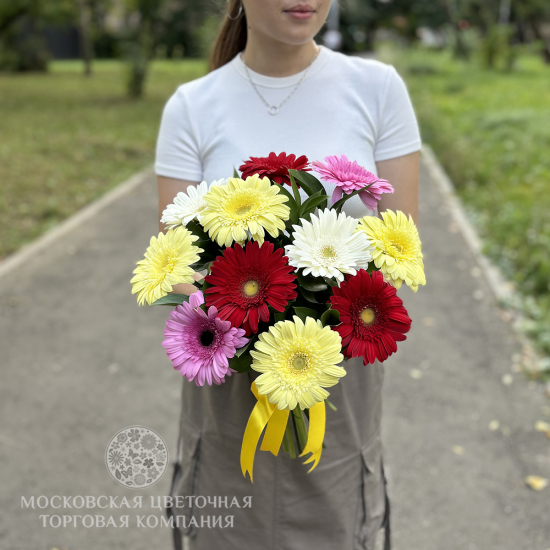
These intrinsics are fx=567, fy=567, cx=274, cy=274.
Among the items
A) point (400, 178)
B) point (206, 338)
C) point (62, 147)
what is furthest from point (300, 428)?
point (62, 147)

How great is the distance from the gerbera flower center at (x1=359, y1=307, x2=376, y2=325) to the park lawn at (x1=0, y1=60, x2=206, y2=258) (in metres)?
5.20

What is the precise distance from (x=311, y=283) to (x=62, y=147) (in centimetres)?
941

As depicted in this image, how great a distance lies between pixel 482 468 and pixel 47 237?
4.82 metres

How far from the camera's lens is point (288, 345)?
47.0 inches

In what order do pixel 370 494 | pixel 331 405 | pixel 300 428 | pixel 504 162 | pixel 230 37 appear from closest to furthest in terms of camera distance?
pixel 300 428, pixel 331 405, pixel 370 494, pixel 230 37, pixel 504 162

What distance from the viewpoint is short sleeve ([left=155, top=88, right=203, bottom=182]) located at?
169cm

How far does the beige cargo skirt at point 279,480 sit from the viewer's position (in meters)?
1.66

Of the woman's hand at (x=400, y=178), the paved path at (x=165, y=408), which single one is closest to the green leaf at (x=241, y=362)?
the woman's hand at (x=400, y=178)

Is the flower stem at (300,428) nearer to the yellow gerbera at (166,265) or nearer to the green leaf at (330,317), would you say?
the green leaf at (330,317)

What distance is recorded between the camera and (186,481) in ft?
5.94

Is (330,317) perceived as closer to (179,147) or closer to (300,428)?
(300,428)

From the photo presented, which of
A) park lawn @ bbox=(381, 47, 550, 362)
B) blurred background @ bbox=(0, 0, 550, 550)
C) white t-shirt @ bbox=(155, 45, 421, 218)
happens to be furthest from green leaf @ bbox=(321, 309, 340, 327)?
park lawn @ bbox=(381, 47, 550, 362)

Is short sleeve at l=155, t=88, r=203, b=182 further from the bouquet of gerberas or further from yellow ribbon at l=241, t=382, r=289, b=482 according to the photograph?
yellow ribbon at l=241, t=382, r=289, b=482

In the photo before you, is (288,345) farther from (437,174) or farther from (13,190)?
(437,174)
